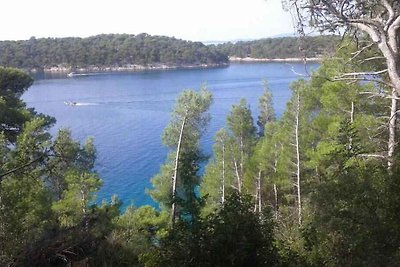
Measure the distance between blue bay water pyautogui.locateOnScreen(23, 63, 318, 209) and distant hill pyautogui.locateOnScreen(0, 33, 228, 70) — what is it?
19.5 m

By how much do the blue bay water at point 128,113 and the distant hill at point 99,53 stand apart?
19.5 m

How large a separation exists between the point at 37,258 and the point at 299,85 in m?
9.64

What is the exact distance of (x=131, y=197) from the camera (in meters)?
23.6

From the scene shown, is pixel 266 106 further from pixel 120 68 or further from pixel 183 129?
pixel 120 68

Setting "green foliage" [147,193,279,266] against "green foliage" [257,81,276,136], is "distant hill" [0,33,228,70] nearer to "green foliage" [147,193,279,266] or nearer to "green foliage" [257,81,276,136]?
"green foliage" [257,81,276,136]

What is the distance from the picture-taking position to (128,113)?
4144 cm

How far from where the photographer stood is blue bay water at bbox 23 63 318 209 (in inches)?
1034

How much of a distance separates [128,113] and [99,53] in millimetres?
52695

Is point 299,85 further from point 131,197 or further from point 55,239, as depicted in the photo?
point 131,197

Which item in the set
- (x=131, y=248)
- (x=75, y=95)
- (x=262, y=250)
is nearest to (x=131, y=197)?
(x=131, y=248)

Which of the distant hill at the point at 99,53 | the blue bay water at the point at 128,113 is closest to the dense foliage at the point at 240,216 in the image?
the blue bay water at the point at 128,113

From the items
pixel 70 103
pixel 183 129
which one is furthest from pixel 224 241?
pixel 70 103

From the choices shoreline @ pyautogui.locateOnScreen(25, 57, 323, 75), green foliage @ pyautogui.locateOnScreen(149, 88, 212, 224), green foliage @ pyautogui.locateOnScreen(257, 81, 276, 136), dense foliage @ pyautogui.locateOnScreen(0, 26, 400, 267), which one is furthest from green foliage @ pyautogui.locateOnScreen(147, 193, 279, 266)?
shoreline @ pyautogui.locateOnScreen(25, 57, 323, 75)

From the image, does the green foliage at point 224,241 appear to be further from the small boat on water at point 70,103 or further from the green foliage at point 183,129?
the small boat on water at point 70,103
